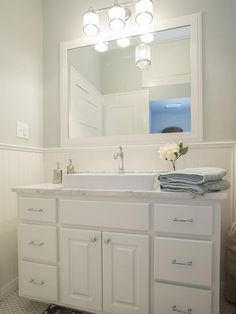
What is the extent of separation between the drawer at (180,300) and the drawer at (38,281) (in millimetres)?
586

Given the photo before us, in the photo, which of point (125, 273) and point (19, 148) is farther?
point (19, 148)

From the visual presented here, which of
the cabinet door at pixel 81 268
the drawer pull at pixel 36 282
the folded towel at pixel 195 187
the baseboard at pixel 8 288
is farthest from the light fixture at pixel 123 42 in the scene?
the baseboard at pixel 8 288

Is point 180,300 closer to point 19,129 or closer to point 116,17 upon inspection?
point 19,129

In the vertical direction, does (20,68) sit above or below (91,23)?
below

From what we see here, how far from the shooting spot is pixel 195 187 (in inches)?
41.6

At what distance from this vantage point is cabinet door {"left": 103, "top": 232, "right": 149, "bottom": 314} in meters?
1.17

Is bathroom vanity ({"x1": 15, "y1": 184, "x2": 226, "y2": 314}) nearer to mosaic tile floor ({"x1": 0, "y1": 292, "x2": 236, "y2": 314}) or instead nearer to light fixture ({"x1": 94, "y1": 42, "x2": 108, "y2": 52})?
mosaic tile floor ({"x1": 0, "y1": 292, "x2": 236, "y2": 314})

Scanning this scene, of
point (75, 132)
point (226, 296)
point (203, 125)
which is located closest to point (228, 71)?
point (203, 125)

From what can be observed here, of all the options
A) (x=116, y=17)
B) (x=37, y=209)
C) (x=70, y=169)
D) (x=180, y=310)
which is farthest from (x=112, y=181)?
(x=116, y=17)

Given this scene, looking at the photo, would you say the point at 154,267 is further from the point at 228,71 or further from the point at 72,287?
the point at 228,71

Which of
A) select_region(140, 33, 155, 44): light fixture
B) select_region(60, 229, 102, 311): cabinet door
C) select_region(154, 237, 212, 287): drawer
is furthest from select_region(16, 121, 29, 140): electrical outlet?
select_region(154, 237, 212, 287): drawer

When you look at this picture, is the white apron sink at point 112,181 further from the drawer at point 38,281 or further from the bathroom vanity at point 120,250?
the drawer at point 38,281

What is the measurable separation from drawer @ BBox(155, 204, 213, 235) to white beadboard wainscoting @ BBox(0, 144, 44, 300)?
1029 mm

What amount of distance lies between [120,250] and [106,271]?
14cm
